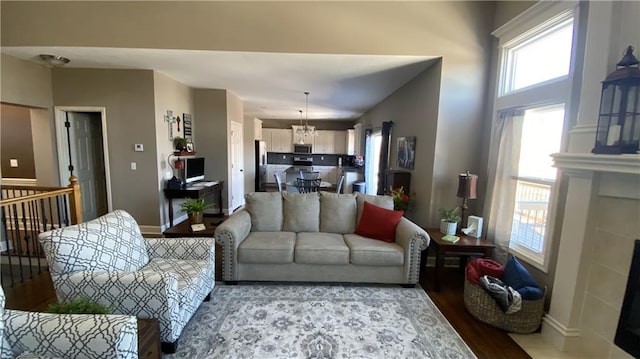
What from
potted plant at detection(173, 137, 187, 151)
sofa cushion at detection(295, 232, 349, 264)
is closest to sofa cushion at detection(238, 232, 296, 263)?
sofa cushion at detection(295, 232, 349, 264)

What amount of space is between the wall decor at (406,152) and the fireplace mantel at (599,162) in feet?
6.79

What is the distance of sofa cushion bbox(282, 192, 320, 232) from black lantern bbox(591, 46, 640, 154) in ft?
8.56

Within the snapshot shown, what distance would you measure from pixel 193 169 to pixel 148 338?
4.06 meters

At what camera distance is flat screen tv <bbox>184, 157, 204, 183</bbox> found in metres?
5.06

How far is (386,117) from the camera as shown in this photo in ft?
19.8

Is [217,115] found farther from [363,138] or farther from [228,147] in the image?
[363,138]

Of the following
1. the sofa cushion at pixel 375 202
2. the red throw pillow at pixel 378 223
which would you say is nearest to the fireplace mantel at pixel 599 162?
the red throw pillow at pixel 378 223

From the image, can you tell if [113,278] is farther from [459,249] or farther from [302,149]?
[302,149]

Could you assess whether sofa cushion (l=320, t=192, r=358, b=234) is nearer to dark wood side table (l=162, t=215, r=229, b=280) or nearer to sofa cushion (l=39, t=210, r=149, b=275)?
dark wood side table (l=162, t=215, r=229, b=280)

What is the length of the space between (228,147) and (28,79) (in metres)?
3.05

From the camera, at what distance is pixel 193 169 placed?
5289mm

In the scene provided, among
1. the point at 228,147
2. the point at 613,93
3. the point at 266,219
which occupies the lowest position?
the point at 266,219

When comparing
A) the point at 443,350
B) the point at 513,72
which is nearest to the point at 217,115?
the point at 513,72

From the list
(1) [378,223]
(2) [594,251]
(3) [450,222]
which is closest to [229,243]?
(1) [378,223]
